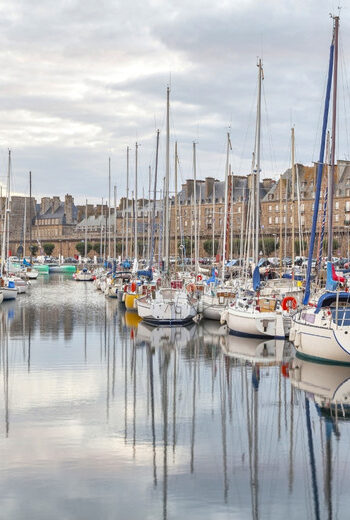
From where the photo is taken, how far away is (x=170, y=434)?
1712cm

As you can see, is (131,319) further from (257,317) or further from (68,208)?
(68,208)

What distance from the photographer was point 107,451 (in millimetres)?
15680

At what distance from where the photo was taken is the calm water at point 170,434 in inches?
511

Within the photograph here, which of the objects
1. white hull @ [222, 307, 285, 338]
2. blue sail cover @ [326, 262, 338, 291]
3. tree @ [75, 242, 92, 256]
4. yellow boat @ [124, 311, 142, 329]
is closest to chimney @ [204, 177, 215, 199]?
tree @ [75, 242, 92, 256]

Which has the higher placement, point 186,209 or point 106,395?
point 186,209

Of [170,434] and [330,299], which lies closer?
[170,434]

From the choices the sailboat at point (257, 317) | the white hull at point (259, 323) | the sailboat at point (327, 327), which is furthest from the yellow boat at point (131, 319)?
the sailboat at point (327, 327)

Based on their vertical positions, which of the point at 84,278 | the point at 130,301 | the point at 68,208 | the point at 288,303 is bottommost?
the point at 84,278

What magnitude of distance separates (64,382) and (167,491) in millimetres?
9939

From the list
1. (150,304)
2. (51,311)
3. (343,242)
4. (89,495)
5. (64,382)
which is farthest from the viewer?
(343,242)

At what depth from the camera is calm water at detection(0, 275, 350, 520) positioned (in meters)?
13.0

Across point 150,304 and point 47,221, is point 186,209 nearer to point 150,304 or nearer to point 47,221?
point 47,221

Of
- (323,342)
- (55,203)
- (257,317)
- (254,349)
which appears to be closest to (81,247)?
(55,203)

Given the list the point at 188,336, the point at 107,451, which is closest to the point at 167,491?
the point at 107,451
